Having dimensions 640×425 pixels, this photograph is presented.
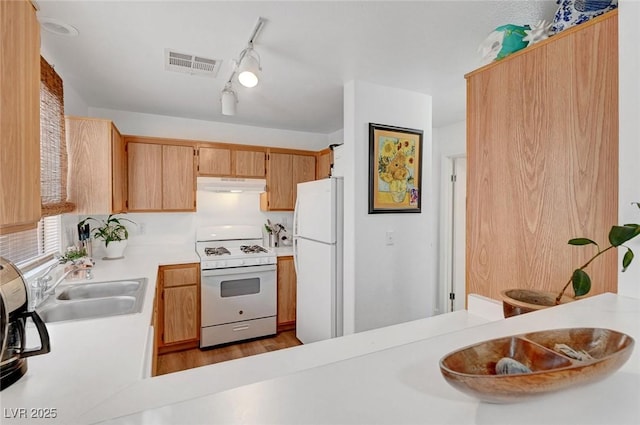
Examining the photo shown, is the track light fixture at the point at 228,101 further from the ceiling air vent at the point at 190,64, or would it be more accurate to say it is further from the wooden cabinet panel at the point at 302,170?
the wooden cabinet panel at the point at 302,170

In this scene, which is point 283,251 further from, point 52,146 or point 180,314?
point 52,146

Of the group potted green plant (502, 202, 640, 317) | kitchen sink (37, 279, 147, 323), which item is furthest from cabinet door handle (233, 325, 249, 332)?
potted green plant (502, 202, 640, 317)

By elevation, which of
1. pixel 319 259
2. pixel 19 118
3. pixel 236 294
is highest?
pixel 19 118

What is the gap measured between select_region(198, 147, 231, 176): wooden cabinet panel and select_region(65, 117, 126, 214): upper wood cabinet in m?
0.96

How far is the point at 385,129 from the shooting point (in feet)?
8.52

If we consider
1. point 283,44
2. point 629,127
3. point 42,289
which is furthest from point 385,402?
point 42,289

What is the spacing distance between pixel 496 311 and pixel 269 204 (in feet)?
9.18

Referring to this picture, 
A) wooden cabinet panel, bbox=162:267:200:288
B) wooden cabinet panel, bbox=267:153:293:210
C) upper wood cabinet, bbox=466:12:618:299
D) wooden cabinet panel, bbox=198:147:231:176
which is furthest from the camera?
wooden cabinet panel, bbox=267:153:293:210

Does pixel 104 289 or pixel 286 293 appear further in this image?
pixel 286 293

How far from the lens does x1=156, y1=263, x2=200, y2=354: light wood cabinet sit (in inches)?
118

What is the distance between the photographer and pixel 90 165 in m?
2.49

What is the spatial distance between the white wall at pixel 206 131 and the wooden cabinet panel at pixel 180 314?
1728 mm

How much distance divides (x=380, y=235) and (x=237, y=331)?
1800 mm

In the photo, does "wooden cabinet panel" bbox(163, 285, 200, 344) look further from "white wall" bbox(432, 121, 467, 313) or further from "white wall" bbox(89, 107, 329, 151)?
"white wall" bbox(432, 121, 467, 313)
